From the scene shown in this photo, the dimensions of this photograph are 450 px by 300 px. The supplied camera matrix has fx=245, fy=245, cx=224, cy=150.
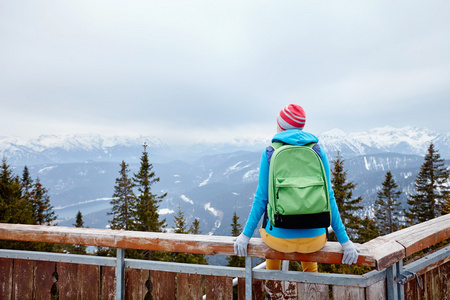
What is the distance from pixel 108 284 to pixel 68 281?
0.49 meters

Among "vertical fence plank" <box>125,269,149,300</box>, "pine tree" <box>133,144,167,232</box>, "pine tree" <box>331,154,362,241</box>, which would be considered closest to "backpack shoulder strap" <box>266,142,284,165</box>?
"vertical fence plank" <box>125,269,149,300</box>

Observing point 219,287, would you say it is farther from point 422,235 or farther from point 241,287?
point 422,235

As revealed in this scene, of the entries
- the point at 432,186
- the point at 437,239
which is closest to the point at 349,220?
the point at 432,186

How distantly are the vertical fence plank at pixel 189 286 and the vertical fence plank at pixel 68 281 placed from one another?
3.87 ft

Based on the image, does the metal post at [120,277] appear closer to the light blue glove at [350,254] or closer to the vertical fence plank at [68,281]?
the vertical fence plank at [68,281]

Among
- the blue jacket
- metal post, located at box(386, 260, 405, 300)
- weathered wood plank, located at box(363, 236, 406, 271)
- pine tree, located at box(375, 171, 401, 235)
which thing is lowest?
pine tree, located at box(375, 171, 401, 235)

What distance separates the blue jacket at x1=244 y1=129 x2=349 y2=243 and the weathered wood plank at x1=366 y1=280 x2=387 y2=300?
472mm

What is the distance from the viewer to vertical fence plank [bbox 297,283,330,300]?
7.18ft

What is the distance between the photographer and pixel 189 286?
96.3 inches

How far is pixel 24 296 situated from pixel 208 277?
2136mm

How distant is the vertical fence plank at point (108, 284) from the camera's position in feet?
8.37

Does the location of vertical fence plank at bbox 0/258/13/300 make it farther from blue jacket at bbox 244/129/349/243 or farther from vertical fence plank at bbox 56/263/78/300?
blue jacket at bbox 244/129/349/243

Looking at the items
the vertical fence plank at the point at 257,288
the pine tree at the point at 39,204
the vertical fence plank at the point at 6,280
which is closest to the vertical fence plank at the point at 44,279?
the vertical fence plank at the point at 6,280

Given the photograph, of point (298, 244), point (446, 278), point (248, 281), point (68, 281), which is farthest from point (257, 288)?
point (446, 278)
